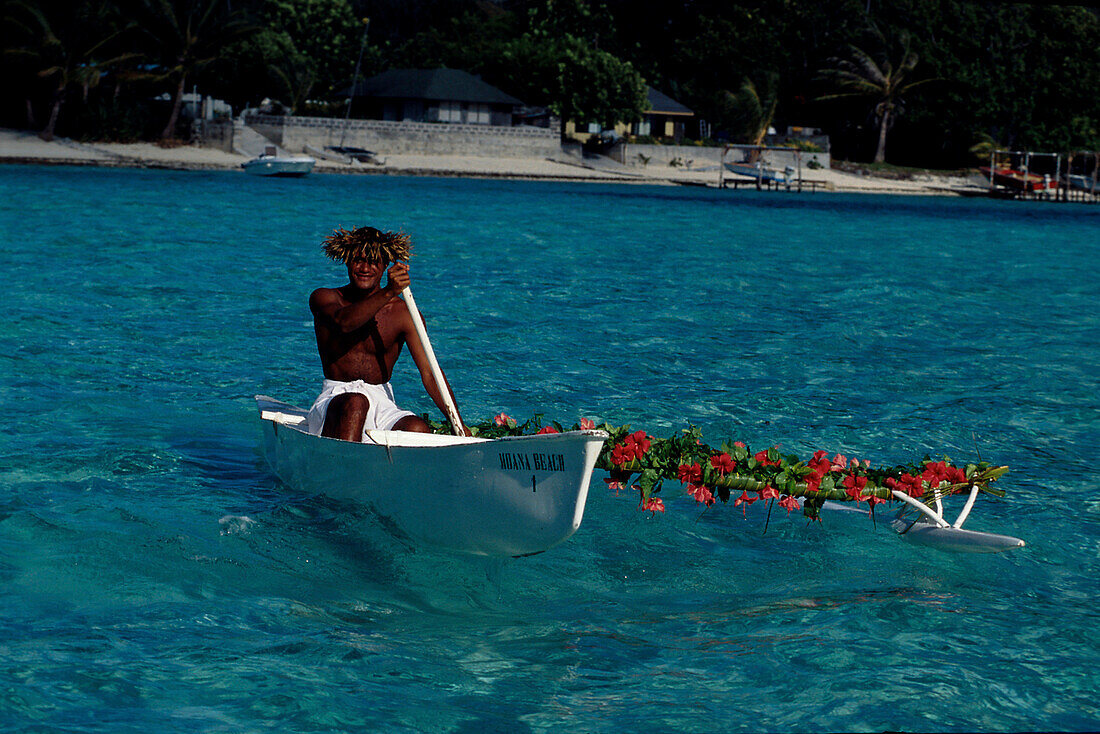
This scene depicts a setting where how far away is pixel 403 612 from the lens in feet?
25.3

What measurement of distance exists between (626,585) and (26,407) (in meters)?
7.48

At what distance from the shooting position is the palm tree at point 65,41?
187ft

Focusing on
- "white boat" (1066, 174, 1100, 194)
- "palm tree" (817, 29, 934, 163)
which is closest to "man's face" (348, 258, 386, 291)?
"palm tree" (817, 29, 934, 163)

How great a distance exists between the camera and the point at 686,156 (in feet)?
262

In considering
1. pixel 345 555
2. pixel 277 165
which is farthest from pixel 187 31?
pixel 345 555

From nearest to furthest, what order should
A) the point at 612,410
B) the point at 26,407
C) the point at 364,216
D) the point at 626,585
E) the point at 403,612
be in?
the point at 403,612 < the point at 626,585 < the point at 26,407 < the point at 612,410 < the point at 364,216

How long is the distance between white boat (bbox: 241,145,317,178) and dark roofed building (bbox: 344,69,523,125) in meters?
11.5

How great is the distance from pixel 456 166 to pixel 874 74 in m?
26.8

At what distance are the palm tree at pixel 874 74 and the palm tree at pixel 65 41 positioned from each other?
139 ft

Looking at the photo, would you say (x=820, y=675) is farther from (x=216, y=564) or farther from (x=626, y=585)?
(x=216, y=564)

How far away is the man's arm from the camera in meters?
8.04

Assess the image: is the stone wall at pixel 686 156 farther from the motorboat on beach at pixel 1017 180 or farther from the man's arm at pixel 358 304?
the man's arm at pixel 358 304

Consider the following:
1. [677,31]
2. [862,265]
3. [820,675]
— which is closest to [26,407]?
[820,675]

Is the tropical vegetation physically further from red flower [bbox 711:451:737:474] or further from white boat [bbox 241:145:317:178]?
red flower [bbox 711:451:737:474]
